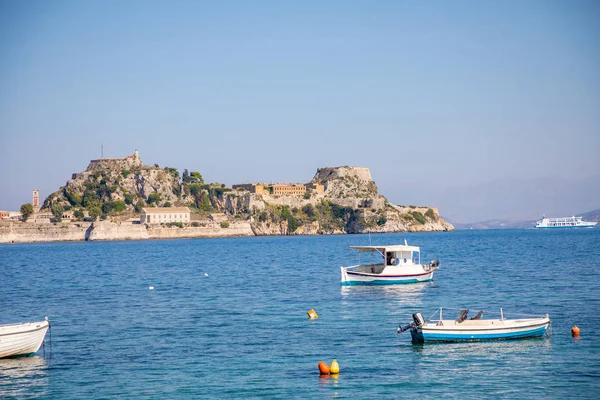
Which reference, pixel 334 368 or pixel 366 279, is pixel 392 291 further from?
pixel 334 368

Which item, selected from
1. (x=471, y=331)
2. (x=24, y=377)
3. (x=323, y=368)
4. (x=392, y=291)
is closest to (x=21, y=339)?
(x=24, y=377)

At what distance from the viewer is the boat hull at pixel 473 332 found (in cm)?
2684

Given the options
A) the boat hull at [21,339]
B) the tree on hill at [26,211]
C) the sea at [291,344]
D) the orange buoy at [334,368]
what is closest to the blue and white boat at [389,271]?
the sea at [291,344]

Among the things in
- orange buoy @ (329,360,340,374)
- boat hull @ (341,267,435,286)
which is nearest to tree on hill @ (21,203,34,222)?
boat hull @ (341,267,435,286)

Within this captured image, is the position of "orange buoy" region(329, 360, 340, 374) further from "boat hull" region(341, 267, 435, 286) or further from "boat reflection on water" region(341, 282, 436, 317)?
"boat hull" region(341, 267, 435, 286)

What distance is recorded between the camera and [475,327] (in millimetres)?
26969

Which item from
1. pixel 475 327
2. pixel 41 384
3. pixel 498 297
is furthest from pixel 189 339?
pixel 498 297

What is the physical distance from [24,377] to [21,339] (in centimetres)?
236

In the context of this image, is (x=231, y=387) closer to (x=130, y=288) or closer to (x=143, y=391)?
(x=143, y=391)

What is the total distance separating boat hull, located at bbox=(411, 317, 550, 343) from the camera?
26.8 metres

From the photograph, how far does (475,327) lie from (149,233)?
168 meters

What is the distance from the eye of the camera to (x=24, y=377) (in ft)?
77.4

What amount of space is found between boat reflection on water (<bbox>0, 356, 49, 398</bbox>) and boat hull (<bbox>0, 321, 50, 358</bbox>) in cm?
25

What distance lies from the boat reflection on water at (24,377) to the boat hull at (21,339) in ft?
0.81
